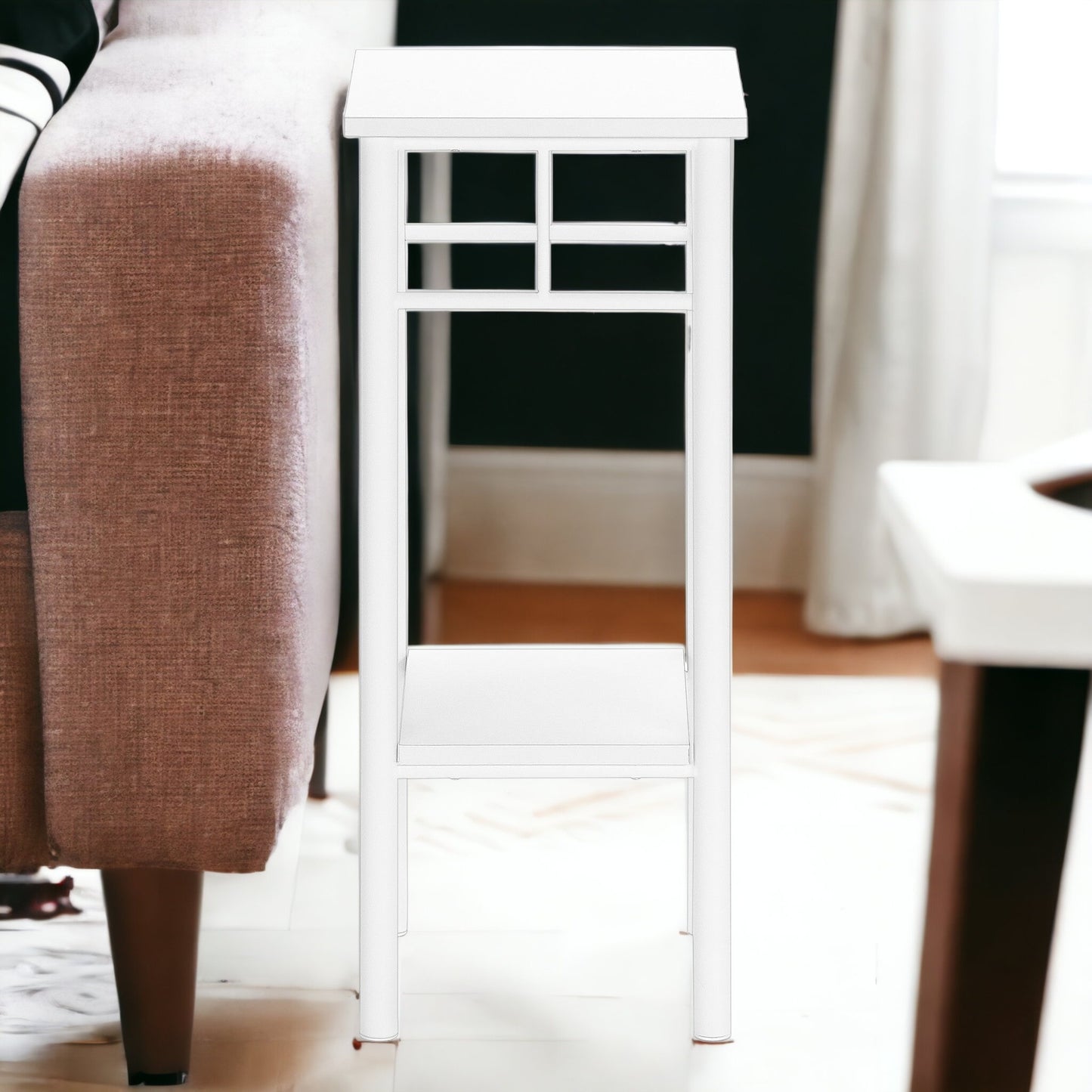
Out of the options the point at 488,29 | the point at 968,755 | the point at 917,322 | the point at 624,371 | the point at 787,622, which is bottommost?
the point at 787,622

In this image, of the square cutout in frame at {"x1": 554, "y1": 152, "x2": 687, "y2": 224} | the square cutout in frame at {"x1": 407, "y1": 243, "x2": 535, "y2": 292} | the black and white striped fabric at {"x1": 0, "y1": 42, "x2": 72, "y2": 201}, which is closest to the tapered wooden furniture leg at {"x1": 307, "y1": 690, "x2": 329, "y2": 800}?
the black and white striped fabric at {"x1": 0, "y1": 42, "x2": 72, "y2": 201}

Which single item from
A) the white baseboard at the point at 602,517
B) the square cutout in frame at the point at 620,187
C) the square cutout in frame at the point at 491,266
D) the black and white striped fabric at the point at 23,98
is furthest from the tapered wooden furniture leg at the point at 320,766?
the square cutout in frame at the point at 620,187

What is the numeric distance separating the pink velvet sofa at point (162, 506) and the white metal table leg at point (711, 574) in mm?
257

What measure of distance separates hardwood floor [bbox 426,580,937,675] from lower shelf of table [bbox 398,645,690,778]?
2.36 ft

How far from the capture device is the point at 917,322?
188cm

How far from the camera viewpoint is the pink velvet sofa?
0.74 metres

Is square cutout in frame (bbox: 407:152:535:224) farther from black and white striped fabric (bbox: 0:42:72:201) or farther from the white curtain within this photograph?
black and white striped fabric (bbox: 0:42:72:201)

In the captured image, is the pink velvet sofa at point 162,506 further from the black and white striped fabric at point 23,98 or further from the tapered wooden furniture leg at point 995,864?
the tapered wooden furniture leg at point 995,864

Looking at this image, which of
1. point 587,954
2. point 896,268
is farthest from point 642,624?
point 587,954

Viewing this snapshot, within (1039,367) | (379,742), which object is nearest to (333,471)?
(379,742)

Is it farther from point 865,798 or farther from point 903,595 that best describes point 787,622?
point 865,798

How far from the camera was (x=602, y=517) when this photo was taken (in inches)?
85.7

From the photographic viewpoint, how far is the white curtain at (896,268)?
1820 millimetres

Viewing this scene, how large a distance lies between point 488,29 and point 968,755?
1.98m
